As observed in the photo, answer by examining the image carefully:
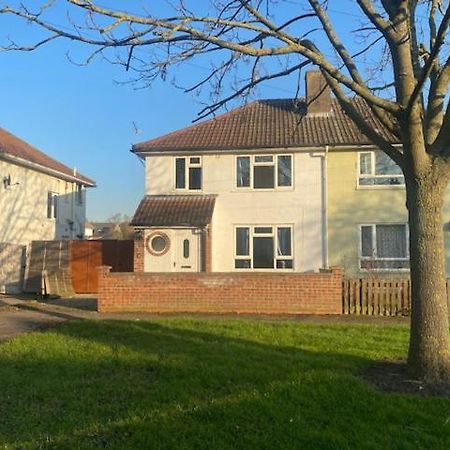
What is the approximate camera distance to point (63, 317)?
45.0 ft

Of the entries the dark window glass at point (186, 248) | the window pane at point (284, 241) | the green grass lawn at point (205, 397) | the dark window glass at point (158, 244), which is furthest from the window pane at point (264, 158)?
the green grass lawn at point (205, 397)

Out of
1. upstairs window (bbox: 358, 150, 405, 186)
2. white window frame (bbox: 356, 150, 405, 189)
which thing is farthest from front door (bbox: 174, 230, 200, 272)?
upstairs window (bbox: 358, 150, 405, 186)

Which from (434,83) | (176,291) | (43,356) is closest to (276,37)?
(434,83)

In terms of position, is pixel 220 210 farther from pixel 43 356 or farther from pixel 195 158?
pixel 43 356

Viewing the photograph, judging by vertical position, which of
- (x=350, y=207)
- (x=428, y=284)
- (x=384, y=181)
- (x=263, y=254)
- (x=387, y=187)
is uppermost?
(x=384, y=181)

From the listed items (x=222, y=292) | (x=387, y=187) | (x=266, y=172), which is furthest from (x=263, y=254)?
(x=222, y=292)

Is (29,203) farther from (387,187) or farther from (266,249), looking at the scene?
(387,187)

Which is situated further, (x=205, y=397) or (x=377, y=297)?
(x=377, y=297)

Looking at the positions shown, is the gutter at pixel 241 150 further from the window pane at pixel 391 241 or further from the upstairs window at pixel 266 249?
the window pane at pixel 391 241

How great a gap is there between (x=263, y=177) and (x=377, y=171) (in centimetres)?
386

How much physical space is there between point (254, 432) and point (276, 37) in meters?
4.44

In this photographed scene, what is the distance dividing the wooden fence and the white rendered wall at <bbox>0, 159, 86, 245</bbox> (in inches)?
520

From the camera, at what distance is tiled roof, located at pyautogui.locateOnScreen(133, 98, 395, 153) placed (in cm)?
2045

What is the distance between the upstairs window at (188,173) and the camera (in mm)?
20984
